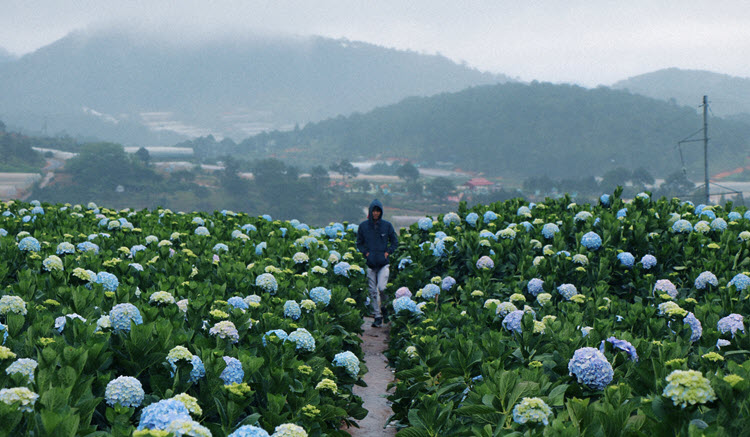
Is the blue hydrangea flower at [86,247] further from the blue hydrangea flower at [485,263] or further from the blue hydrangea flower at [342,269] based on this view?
the blue hydrangea flower at [485,263]

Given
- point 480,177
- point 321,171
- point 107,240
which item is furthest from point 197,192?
point 107,240

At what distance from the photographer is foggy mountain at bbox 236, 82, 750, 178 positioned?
13262 cm

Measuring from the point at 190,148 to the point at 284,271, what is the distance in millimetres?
163517

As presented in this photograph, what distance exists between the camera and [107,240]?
8109 mm

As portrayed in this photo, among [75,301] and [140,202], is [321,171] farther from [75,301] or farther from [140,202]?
[75,301]

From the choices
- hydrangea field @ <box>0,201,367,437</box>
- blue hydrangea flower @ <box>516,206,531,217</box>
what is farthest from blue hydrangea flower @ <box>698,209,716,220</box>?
hydrangea field @ <box>0,201,367,437</box>

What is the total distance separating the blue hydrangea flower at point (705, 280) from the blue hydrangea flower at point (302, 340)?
4.08 m

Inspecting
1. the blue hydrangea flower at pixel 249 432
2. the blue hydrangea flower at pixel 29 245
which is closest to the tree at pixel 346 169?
the blue hydrangea flower at pixel 29 245

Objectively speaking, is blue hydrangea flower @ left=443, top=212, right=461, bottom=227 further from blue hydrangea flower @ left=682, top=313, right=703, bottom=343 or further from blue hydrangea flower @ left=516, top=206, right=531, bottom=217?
blue hydrangea flower @ left=682, top=313, right=703, bottom=343

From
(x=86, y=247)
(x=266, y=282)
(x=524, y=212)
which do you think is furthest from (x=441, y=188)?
(x=266, y=282)

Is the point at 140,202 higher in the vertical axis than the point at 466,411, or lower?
lower

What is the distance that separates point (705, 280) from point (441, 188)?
97712 mm

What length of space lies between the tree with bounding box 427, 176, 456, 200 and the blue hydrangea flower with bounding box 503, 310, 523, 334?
323ft

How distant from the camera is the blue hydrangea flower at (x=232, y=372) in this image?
142 inches
